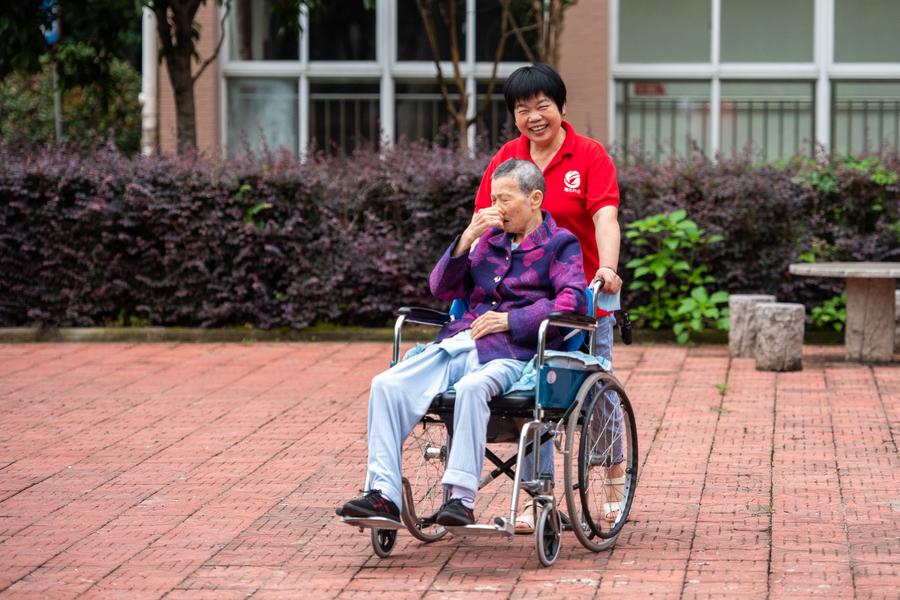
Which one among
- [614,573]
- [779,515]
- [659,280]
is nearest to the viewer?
[614,573]

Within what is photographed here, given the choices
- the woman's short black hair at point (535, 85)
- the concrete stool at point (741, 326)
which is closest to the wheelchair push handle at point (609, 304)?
the woman's short black hair at point (535, 85)

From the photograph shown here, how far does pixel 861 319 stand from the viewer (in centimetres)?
1107

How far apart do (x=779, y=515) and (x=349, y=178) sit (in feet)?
22.7

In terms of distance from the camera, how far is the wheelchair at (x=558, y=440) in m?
5.43

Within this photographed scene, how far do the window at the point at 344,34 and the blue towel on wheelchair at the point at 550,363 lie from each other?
35.3 ft

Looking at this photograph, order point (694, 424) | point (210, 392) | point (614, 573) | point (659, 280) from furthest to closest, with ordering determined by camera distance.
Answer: point (659, 280) → point (210, 392) → point (694, 424) → point (614, 573)

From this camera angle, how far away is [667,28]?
52.6ft

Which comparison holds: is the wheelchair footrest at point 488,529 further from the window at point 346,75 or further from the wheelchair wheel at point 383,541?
the window at point 346,75

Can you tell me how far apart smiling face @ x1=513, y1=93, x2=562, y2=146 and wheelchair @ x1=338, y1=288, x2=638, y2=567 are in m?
0.67

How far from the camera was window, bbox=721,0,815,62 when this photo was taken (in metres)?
16.0

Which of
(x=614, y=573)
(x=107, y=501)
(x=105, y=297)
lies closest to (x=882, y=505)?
(x=614, y=573)

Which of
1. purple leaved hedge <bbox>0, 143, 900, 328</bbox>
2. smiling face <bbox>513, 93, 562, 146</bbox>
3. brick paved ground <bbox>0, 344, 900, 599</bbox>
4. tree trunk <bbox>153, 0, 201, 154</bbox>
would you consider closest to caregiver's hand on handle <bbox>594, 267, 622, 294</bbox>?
smiling face <bbox>513, 93, 562, 146</bbox>

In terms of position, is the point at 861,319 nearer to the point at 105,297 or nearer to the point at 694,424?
the point at 694,424

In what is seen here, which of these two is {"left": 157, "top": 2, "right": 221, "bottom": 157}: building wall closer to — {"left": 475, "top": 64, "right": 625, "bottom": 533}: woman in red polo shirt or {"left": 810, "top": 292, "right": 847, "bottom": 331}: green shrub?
{"left": 810, "top": 292, "right": 847, "bottom": 331}: green shrub
